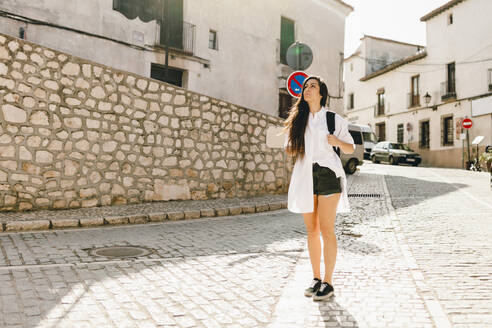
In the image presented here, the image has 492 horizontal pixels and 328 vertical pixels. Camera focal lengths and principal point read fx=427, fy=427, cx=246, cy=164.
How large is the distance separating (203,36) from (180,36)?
3.38 feet

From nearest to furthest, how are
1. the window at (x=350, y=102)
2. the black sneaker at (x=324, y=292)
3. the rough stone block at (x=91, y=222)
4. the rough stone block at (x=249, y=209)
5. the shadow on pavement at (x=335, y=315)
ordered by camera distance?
the shadow on pavement at (x=335, y=315) → the black sneaker at (x=324, y=292) → the rough stone block at (x=91, y=222) → the rough stone block at (x=249, y=209) → the window at (x=350, y=102)

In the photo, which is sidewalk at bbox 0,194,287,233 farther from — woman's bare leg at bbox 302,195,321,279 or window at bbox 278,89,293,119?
window at bbox 278,89,293,119

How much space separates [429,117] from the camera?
96.9 feet

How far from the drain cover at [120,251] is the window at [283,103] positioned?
46.5 ft

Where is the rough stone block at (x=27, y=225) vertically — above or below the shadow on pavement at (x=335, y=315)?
above

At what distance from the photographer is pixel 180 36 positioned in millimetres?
15234

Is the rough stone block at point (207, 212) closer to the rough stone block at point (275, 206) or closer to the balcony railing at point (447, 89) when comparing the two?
the rough stone block at point (275, 206)

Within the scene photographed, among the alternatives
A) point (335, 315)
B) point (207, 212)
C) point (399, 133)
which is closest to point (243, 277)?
point (335, 315)

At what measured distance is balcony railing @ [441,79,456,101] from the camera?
1066 inches

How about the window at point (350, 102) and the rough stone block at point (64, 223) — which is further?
the window at point (350, 102)

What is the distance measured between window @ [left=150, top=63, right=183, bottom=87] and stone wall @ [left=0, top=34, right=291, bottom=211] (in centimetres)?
548

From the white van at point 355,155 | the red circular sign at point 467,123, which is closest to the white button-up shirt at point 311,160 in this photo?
the white van at point 355,155

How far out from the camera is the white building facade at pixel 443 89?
24.6 m

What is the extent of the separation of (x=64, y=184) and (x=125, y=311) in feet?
17.0
